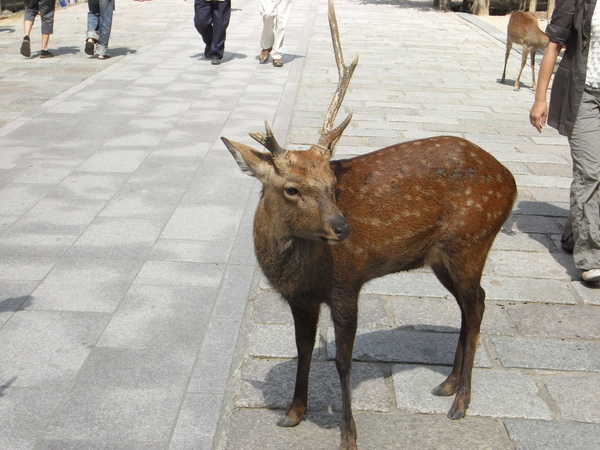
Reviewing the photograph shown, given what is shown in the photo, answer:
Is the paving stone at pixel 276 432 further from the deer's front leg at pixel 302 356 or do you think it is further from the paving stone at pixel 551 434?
the paving stone at pixel 551 434

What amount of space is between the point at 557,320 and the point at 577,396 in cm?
89

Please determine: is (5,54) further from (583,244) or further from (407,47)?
(583,244)

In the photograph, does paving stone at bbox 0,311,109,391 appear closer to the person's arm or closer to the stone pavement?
the stone pavement

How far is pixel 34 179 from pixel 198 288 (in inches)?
110

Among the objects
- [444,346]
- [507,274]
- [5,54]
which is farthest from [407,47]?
[444,346]

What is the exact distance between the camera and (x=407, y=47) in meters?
15.6

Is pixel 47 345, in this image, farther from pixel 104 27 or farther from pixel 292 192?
pixel 104 27

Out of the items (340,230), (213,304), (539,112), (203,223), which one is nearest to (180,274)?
(213,304)

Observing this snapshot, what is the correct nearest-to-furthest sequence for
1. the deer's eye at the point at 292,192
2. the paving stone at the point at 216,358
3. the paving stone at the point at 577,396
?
the deer's eye at the point at 292,192, the paving stone at the point at 577,396, the paving stone at the point at 216,358

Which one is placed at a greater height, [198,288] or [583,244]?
[583,244]

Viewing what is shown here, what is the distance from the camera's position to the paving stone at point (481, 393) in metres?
3.64

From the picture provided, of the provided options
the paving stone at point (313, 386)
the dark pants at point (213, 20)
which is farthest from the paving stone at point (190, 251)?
the dark pants at point (213, 20)

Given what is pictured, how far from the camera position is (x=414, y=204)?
3.49 m

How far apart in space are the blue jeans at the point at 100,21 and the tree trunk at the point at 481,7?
1273 centimetres
